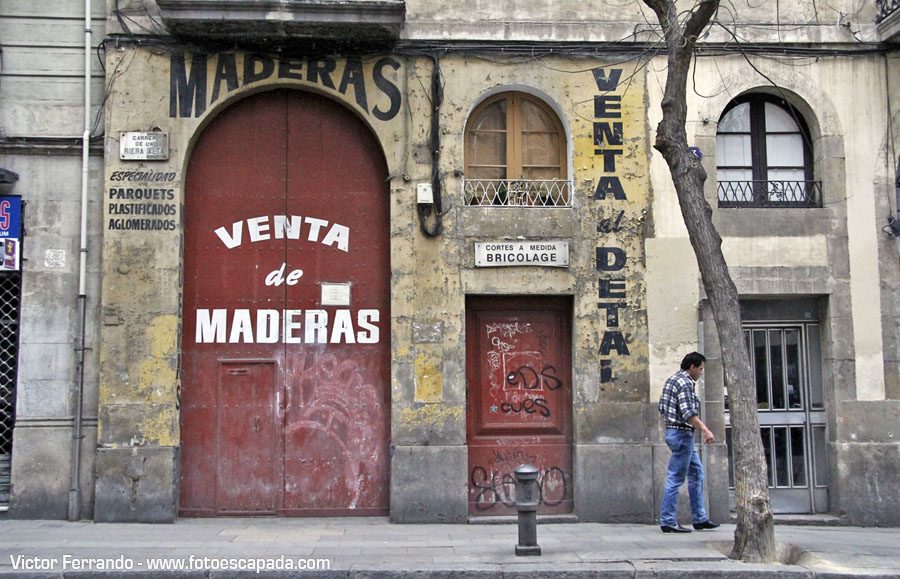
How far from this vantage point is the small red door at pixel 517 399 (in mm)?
9930

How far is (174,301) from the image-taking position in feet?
31.6

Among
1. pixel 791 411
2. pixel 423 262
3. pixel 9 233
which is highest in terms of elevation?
pixel 9 233

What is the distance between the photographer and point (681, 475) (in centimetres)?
892

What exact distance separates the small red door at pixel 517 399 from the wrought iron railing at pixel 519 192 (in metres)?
1.19

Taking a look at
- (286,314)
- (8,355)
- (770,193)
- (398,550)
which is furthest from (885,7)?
(8,355)

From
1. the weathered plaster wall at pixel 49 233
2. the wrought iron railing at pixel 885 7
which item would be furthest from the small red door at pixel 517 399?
the wrought iron railing at pixel 885 7

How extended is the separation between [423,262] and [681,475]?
3765 millimetres

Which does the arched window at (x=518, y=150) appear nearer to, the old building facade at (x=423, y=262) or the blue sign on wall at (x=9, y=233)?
→ the old building facade at (x=423, y=262)

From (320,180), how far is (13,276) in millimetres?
3828

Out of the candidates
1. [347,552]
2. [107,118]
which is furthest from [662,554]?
[107,118]

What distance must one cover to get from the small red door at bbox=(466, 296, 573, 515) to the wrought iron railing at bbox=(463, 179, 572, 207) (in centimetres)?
119

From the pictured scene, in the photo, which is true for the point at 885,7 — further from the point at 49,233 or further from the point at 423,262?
the point at 49,233

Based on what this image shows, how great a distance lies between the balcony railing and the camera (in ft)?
34.1

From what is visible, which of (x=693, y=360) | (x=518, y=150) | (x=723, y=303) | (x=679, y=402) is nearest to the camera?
(x=723, y=303)
